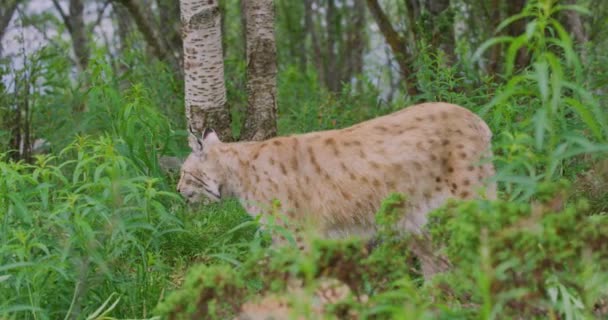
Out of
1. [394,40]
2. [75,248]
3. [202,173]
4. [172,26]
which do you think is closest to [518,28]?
[394,40]

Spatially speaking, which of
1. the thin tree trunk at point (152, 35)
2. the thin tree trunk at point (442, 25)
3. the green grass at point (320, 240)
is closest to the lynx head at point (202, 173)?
the green grass at point (320, 240)

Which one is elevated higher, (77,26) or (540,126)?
(77,26)

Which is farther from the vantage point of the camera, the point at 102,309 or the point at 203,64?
the point at 203,64

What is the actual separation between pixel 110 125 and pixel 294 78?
5.16m

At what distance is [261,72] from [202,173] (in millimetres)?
1890

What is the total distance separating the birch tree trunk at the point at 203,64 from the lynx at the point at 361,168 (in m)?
1.34

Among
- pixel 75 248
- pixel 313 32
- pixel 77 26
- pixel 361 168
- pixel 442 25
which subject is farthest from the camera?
pixel 313 32

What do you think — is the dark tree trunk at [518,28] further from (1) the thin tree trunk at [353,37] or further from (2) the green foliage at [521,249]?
(2) the green foliage at [521,249]

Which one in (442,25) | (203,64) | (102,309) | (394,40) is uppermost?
(442,25)

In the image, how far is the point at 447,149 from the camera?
5812 mm

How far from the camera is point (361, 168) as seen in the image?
6008mm

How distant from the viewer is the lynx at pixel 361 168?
5.81 m

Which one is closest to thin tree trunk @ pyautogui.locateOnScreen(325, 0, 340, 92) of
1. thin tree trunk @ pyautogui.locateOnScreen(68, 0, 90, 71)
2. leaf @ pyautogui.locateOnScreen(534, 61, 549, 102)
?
thin tree trunk @ pyautogui.locateOnScreen(68, 0, 90, 71)

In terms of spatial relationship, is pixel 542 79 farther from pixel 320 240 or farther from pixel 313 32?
pixel 313 32
